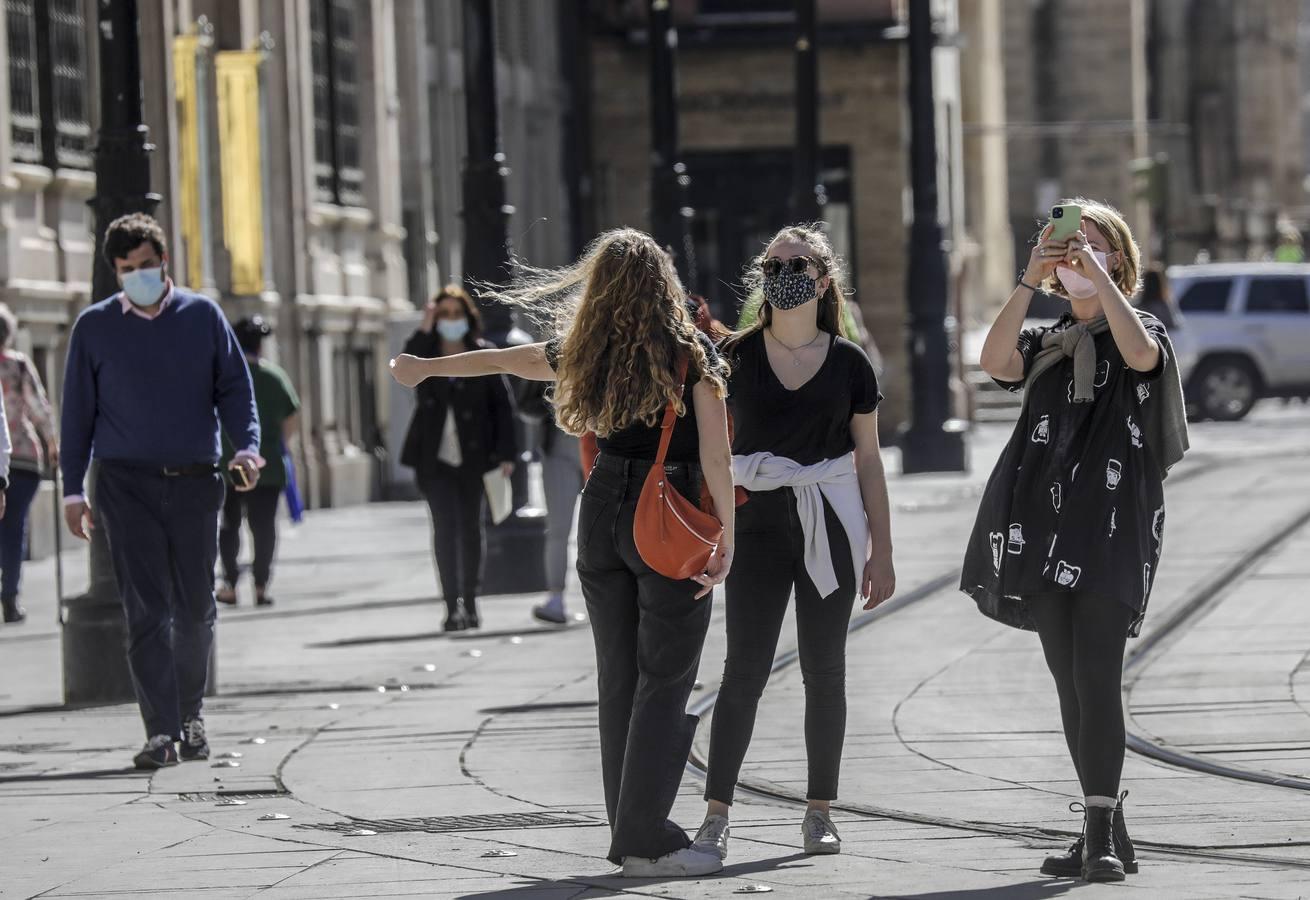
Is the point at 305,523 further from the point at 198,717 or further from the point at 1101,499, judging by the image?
the point at 1101,499

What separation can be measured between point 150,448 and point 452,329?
167 inches

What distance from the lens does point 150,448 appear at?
361 inches

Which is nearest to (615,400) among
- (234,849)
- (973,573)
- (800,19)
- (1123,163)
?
(973,573)

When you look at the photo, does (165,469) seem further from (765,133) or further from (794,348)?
(765,133)

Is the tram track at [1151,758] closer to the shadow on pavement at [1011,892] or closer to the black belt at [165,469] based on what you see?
the shadow on pavement at [1011,892]

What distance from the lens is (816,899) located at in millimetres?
6441

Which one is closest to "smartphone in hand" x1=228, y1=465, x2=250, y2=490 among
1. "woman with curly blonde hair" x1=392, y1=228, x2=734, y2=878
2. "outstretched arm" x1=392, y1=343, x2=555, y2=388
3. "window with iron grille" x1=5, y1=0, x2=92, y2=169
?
"outstretched arm" x1=392, y1=343, x2=555, y2=388

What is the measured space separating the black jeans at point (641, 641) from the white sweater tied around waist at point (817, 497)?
0.32 m

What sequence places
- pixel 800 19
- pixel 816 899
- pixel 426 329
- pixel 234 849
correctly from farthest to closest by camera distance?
pixel 800 19 → pixel 426 329 → pixel 234 849 → pixel 816 899

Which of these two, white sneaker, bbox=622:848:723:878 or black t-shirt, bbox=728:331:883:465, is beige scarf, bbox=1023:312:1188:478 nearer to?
black t-shirt, bbox=728:331:883:465

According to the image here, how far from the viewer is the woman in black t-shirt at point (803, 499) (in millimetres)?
7176

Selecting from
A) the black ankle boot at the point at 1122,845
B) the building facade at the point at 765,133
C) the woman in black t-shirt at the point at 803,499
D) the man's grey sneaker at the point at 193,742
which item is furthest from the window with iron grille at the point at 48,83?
the building facade at the point at 765,133

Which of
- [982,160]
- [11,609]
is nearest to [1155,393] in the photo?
[11,609]

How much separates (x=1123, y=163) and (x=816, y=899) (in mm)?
54477
